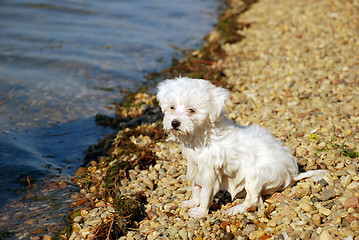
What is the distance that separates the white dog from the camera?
418cm

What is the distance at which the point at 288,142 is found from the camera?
580 centimetres

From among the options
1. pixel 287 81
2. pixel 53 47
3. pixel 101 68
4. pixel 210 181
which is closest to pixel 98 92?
pixel 101 68

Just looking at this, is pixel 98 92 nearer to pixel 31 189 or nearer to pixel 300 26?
pixel 31 189

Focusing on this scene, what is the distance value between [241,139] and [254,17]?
32.9ft

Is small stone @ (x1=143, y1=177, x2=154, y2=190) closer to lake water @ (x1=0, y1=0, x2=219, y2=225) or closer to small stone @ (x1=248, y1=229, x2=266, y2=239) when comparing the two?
lake water @ (x1=0, y1=0, x2=219, y2=225)

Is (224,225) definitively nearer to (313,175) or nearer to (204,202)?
(204,202)

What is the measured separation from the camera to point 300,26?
445 inches

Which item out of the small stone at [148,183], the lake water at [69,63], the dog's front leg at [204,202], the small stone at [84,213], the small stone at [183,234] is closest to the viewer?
the small stone at [183,234]

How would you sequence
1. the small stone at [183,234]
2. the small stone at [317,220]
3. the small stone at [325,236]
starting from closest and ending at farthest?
the small stone at [325,236] < the small stone at [317,220] < the small stone at [183,234]

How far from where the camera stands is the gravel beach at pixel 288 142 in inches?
167

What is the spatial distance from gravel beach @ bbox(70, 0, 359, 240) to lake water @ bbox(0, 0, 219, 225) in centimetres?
117

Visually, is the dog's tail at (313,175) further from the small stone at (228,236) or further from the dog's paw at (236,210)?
the small stone at (228,236)

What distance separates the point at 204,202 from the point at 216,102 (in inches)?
48.0

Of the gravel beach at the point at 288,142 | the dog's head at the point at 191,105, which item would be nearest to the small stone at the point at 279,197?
the gravel beach at the point at 288,142
